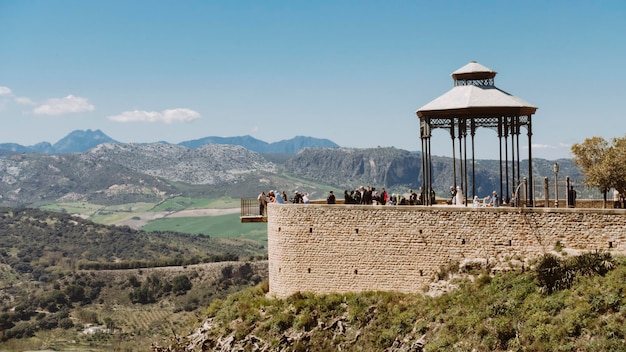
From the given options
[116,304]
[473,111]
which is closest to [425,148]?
[473,111]

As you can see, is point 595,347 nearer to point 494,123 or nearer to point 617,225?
point 617,225

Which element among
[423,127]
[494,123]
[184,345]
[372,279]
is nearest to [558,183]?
[494,123]

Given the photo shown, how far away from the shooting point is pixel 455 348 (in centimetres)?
2725

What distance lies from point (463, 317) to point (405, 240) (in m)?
4.95

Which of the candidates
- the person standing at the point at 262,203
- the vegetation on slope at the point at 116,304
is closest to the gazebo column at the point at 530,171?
the person standing at the point at 262,203

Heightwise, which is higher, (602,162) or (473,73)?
(473,73)

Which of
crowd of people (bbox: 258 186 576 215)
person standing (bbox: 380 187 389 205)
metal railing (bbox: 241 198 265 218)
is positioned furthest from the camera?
metal railing (bbox: 241 198 265 218)

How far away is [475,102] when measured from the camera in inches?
1368

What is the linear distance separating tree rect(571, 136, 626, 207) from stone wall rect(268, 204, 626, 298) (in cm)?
623

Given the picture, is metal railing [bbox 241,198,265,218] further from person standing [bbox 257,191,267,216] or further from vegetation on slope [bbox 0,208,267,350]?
vegetation on slope [bbox 0,208,267,350]

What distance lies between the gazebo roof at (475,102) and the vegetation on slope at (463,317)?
7565 mm

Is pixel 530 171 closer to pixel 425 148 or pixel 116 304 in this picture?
pixel 425 148

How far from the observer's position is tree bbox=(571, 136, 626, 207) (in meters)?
34.2

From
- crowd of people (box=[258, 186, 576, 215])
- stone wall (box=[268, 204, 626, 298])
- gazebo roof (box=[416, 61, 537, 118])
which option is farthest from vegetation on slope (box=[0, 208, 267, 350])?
gazebo roof (box=[416, 61, 537, 118])
